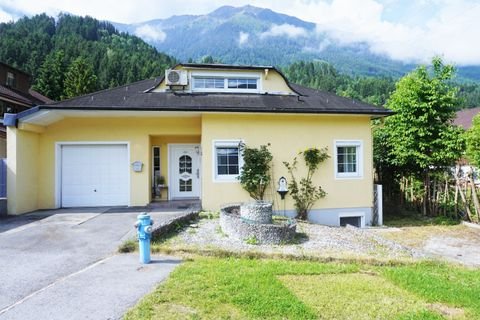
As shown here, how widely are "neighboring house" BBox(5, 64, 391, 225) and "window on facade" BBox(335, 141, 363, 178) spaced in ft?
0.12

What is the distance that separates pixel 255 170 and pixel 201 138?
7.80ft

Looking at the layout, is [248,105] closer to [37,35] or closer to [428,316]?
[428,316]

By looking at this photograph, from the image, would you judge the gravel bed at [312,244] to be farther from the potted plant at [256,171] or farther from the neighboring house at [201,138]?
the neighboring house at [201,138]

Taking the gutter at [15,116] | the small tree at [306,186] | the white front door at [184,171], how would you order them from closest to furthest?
the gutter at [15,116], the small tree at [306,186], the white front door at [184,171]

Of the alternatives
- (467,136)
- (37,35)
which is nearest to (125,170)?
(467,136)

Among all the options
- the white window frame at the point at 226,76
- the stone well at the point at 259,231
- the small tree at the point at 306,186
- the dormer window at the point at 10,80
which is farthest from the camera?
the dormer window at the point at 10,80

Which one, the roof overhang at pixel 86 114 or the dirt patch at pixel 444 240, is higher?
the roof overhang at pixel 86 114

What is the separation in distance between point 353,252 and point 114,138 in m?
8.69

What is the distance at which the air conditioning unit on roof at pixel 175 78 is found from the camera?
1173 cm

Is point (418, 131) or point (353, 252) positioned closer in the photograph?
point (353, 252)

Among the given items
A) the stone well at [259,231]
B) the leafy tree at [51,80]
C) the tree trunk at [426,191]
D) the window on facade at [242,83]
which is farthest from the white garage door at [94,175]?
the leafy tree at [51,80]

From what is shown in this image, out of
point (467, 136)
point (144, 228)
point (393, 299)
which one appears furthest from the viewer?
point (467, 136)

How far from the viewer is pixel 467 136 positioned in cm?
1078

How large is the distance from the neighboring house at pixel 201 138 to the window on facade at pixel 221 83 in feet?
0.12
